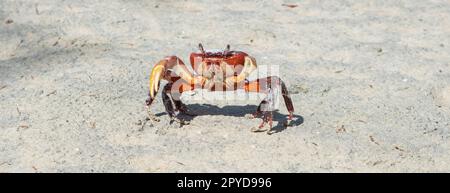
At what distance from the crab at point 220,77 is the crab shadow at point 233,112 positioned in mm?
102

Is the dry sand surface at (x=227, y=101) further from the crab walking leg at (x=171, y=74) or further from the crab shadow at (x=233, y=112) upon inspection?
the crab walking leg at (x=171, y=74)

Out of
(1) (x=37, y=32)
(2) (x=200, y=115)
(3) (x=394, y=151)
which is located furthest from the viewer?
(1) (x=37, y=32)

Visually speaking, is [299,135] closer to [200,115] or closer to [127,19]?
[200,115]

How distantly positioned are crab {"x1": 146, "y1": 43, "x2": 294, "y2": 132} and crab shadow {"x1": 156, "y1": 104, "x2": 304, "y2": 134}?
10cm

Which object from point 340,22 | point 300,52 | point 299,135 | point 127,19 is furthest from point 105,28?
point 299,135

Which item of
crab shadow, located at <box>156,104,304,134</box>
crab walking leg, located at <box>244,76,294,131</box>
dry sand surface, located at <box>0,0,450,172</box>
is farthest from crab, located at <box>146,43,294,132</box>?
dry sand surface, located at <box>0,0,450,172</box>

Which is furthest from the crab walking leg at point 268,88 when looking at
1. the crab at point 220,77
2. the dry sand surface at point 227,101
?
the dry sand surface at point 227,101

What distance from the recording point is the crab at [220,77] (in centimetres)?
397

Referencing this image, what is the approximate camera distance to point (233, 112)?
4.47 m

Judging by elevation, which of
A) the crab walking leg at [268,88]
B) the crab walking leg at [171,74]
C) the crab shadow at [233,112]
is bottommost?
the crab shadow at [233,112]

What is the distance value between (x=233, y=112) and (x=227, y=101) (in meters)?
0.26

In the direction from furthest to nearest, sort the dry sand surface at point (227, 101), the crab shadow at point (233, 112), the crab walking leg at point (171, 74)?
1. the crab shadow at point (233, 112)
2. the crab walking leg at point (171, 74)
3. the dry sand surface at point (227, 101)
